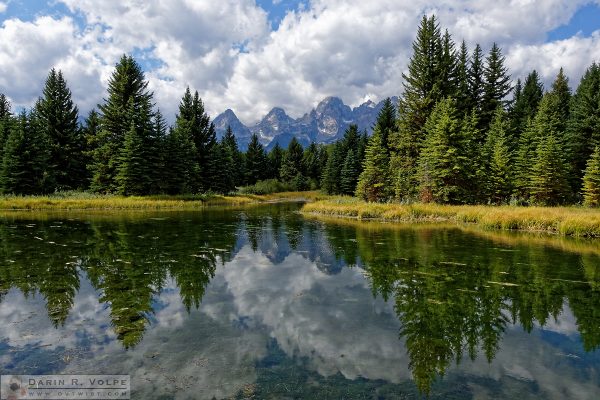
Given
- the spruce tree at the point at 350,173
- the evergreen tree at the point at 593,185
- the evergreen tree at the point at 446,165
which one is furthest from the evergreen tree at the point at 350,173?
the evergreen tree at the point at 593,185

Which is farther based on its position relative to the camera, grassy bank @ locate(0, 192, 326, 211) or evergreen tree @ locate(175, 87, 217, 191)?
evergreen tree @ locate(175, 87, 217, 191)

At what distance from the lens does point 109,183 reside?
4484 cm

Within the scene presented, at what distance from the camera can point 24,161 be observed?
39.8 meters

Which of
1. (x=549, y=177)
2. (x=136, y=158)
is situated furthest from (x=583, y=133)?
(x=136, y=158)

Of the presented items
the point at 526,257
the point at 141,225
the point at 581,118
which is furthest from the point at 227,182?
the point at 526,257

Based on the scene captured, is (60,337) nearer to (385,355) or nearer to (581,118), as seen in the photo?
(385,355)

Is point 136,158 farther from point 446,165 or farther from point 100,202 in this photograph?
point 446,165

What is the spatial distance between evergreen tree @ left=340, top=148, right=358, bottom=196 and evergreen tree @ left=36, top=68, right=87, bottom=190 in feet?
128

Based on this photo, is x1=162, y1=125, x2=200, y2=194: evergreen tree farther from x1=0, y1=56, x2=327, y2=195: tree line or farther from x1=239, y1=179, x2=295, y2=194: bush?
x1=239, y1=179, x2=295, y2=194: bush

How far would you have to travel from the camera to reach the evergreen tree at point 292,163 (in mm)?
88250

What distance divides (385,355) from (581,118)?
50516 mm

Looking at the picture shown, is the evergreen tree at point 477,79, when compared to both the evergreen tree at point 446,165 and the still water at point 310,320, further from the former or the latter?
the still water at point 310,320

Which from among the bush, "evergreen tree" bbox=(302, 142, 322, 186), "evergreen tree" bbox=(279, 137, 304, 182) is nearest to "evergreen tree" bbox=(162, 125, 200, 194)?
the bush

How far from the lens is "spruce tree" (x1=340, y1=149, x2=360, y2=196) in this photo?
65062 millimetres
